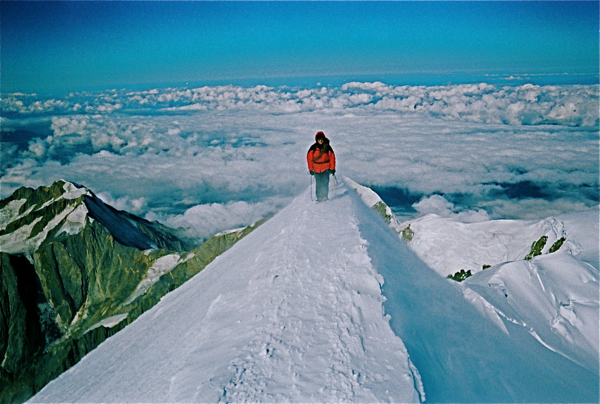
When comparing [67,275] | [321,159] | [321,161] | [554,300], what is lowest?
[67,275]

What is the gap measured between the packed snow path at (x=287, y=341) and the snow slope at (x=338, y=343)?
0.11ft

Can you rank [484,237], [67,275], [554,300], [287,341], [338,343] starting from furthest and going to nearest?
[67,275], [484,237], [554,300], [287,341], [338,343]

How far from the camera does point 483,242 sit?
9088 centimetres

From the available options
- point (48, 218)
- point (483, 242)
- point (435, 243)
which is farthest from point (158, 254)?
point (483, 242)

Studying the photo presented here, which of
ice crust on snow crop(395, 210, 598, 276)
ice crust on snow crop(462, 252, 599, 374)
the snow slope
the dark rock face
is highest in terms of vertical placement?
the snow slope

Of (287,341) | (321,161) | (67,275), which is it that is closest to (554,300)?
(321,161)

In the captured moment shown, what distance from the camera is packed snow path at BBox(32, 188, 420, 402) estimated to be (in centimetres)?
661

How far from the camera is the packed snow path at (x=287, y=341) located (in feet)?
21.7

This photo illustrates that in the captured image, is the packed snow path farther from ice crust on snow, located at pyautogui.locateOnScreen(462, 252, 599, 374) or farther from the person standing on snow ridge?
ice crust on snow, located at pyautogui.locateOnScreen(462, 252, 599, 374)

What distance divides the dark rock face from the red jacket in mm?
110128

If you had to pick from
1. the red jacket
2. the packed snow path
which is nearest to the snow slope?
the packed snow path

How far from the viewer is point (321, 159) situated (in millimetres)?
18297

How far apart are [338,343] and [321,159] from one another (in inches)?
474

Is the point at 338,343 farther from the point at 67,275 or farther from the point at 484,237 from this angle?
the point at 67,275
